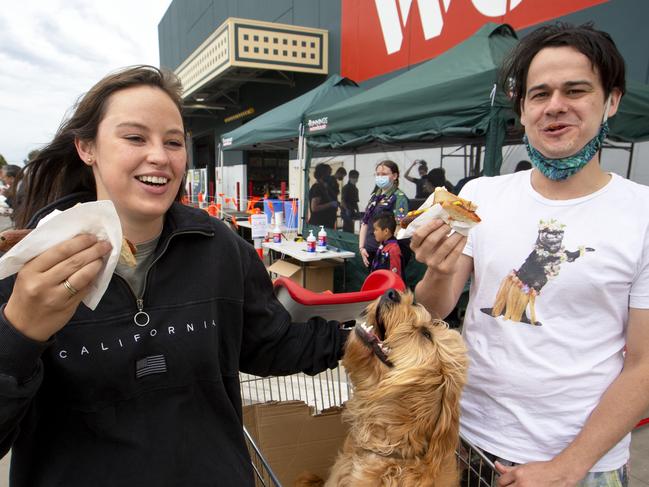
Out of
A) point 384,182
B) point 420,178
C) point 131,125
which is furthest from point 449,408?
point 420,178

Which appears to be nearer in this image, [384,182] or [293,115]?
[384,182]

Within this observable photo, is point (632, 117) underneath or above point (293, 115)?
underneath

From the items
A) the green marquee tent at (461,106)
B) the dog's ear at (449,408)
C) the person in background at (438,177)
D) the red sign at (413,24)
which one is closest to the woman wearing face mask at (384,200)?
the green marquee tent at (461,106)

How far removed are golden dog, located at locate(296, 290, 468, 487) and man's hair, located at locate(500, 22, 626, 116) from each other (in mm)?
1005

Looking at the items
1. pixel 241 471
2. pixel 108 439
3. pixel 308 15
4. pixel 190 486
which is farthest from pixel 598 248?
pixel 308 15

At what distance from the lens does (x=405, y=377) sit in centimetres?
162

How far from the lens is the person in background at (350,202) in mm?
7734

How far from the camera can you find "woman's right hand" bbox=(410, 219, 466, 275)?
136 centimetres

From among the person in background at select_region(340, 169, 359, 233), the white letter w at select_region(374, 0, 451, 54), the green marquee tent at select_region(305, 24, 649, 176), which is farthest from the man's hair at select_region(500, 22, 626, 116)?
the white letter w at select_region(374, 0, 451, 54)

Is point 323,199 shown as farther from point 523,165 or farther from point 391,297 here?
point 391,297

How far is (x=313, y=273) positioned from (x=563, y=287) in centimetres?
566

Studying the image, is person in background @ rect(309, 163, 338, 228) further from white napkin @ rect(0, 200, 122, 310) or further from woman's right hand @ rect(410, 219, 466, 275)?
white napkin @ rect(0, 200, 122, 310)

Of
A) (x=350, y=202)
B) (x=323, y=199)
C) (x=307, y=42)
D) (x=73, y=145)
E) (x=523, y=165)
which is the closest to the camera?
(x=73, y=145)

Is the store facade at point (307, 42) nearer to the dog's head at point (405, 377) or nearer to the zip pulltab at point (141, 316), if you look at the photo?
the zip pulltab at point (141, 316)
